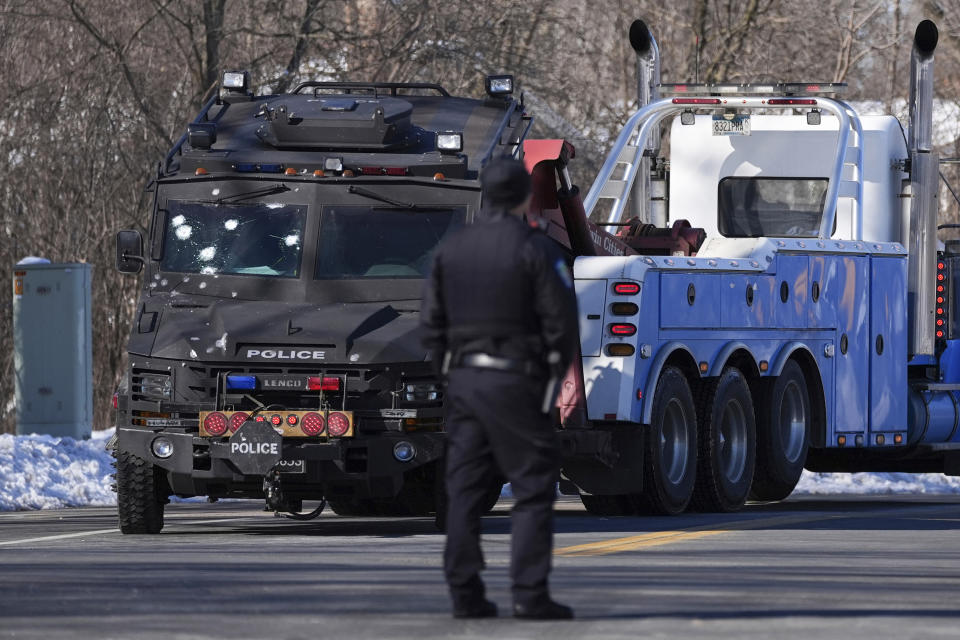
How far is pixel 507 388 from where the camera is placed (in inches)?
311

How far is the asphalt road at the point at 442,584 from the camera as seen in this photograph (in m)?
7.86

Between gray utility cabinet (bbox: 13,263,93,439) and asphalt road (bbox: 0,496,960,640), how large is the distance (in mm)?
6402

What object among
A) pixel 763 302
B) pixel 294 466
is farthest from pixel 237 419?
pixel 763 302

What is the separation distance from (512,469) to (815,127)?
1108 cm

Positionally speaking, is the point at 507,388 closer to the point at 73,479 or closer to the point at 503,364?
the point at 503,364

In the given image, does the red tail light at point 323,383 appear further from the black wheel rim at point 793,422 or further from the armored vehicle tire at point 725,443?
the black wheel rim at point 793,422

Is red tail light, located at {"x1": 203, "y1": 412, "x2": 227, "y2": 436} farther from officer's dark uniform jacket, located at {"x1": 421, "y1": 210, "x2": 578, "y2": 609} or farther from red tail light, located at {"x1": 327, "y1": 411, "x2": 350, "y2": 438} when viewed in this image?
officer's dark uniform jacket, located at {"x1": 421, "y1": 210, "x2": 578, "y2": 609}

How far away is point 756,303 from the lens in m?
15.4

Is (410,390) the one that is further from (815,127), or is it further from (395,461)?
(815,127)

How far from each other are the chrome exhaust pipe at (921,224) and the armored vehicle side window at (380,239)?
19.5 ft

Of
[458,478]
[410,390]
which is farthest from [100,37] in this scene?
[458,478]

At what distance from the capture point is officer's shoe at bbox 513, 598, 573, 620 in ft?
25.8

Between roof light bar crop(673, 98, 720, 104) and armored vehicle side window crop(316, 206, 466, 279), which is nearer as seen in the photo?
armored vehicle side window crop(316, 206, 466, 279)

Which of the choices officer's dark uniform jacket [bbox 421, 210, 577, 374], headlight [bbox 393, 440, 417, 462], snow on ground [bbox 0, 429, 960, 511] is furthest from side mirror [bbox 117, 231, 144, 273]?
officer's dark uniform jacket [bbox 421, 210, 577, 374]
